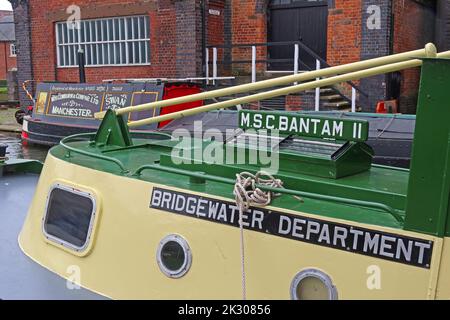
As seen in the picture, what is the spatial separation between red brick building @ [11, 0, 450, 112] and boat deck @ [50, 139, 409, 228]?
11.6 m

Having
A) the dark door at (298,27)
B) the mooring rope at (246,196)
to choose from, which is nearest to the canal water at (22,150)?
the dark door at (298,27)

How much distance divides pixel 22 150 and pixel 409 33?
11.3 meters

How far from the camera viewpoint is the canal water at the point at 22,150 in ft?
48.5

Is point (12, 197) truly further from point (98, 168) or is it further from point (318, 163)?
point (318, 163)

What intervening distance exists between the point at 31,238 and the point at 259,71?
1374 centimetres

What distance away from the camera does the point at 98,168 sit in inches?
149

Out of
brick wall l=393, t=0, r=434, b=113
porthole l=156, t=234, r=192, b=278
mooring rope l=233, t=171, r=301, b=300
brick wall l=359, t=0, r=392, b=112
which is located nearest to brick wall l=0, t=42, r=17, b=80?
brick wall l=393, t=0, r=434, b=113

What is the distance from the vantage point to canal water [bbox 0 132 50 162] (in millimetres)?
14772

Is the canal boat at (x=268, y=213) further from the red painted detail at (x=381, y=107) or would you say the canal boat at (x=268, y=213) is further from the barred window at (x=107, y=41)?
the barred window at (x=107, y=41)

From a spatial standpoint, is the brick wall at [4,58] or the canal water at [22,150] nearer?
the canal water at [22,150]

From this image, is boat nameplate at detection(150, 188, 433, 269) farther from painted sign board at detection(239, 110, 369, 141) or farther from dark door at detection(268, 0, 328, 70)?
dark door at detection(268, 0, 328, 70)

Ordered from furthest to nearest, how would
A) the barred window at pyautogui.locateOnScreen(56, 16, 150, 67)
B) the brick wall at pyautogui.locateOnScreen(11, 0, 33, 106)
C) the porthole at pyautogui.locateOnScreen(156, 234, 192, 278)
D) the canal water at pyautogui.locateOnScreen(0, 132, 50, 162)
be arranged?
the brick wall at pyautogui.locateOnScreen(11, 0, 33, 106) → the barred window at pyautogui.locateOnScreen(56, 16, 150, 67) → the canal water at pyautogui.locateOnScreen(0, 132, 50, 162) → the porthole at pyautogui.locateOnScreen(156, 234, 192, 278)

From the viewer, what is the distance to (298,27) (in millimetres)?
16984

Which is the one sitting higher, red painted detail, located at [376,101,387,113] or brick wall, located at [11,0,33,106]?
brick wall, located at [11,0,33,106]
